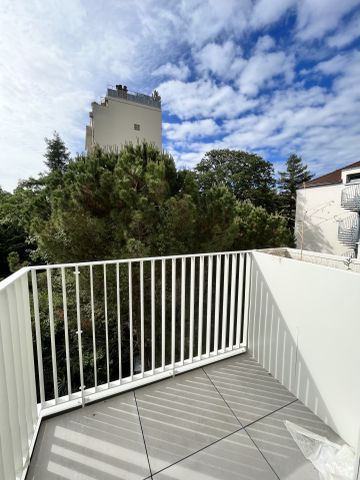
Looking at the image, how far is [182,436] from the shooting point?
148 cm

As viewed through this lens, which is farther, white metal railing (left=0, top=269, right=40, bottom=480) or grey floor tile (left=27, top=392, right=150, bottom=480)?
grey floor tile (left=27, top=392, right=150, bottom=480)

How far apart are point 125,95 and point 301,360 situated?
15.7m

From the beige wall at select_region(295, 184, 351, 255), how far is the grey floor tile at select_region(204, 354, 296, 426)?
1384cm

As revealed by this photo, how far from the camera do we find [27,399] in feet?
4.44

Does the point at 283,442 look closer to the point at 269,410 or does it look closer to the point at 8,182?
the point at 269,410

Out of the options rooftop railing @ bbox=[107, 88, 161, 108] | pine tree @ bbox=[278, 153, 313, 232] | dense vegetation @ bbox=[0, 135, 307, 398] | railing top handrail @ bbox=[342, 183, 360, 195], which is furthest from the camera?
pine tree @ bbox=[278, 153, 313, 232]

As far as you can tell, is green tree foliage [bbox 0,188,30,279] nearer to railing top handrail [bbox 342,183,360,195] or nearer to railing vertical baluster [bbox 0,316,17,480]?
railing vertical baluster [bbox 0,316,17,480]

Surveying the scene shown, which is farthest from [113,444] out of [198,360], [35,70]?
[35,70]

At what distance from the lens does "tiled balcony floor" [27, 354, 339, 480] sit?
1.26 m

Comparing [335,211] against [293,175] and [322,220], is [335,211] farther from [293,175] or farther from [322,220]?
[293,175]

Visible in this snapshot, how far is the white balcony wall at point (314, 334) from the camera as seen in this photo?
140 centimetres

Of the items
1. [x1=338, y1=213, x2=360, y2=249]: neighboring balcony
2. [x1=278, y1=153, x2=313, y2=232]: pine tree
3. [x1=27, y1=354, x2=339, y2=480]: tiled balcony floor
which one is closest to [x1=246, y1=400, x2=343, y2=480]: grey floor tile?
[x1=27, y1=354, x2=339, y2=480]: tiled balcony floor

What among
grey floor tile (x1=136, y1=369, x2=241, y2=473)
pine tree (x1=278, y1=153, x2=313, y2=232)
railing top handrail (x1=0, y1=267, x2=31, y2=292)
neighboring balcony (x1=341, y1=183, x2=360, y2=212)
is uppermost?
pine tree (x1=278, y1=153, x2=313, y2=232)

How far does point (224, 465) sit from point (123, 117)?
15098 millimetres
